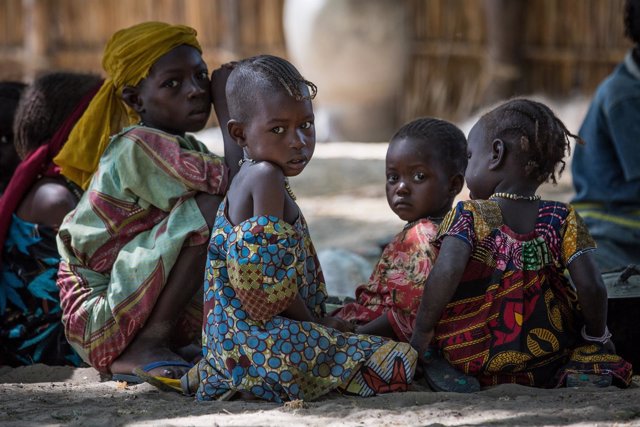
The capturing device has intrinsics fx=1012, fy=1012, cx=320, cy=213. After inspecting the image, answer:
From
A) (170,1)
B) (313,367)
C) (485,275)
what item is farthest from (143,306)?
(170,1)

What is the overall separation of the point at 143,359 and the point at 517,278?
4.37 ft

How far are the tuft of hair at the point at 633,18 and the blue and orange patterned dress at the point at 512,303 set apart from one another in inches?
89.8

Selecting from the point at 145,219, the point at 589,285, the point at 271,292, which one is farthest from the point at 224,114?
the point at 589,285

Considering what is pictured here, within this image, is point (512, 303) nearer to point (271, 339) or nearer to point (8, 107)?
point (271, 339)

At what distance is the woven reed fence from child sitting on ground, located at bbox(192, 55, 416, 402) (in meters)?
7.16

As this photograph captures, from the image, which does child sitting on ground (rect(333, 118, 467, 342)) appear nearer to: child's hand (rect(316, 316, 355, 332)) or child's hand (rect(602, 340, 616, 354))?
child's hand (rect(316, 316, 355, 332))

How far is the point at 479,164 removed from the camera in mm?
3338

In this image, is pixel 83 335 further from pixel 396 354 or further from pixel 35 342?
pixel 396 354

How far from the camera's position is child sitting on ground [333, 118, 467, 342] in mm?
3420

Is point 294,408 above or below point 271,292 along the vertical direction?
below

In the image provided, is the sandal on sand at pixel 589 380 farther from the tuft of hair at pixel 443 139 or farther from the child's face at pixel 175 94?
the child's face at pixel 175 94

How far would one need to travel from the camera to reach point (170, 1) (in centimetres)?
1200

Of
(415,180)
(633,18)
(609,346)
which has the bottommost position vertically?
(609,346)

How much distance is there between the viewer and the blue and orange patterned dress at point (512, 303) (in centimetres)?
321
